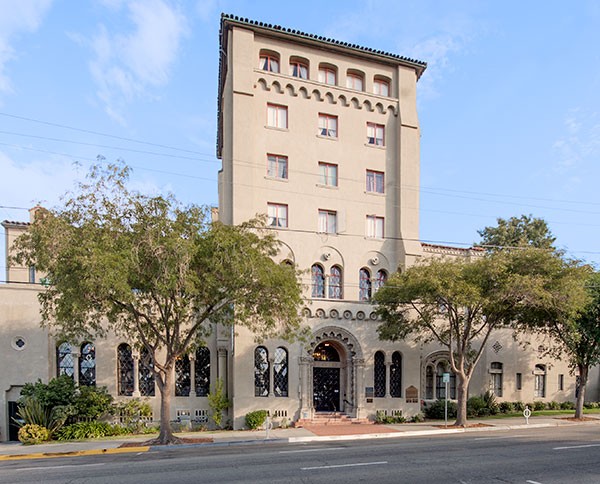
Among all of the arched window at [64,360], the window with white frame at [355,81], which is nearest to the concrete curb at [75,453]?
the arched window at [64,360]

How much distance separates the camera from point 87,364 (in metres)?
23.3

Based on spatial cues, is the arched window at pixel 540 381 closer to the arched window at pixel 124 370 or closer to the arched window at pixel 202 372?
the arched window at pixel 202 372

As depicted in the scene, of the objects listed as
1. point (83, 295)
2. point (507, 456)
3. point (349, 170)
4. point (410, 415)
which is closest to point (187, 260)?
point (83, 295)

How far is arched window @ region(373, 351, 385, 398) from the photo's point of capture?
84.9ft

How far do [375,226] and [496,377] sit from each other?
12.7 m

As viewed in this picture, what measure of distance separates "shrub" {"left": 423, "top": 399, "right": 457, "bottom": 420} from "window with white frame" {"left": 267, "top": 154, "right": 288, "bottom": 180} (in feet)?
50.7

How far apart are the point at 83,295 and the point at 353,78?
67.2 feet

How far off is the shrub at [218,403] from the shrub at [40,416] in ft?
21.2

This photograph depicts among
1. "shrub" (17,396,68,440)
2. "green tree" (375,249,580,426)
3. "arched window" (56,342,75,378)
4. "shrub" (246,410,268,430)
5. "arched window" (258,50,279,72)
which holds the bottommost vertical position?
"shrub" (246,410,268,430)

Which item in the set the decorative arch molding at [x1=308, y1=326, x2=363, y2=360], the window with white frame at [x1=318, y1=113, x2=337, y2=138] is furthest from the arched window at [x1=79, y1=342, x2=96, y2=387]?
the window with white frame at [x1=318, y1=113, x2=337, y2=138]

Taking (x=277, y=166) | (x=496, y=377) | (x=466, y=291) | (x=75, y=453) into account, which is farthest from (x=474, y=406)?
(x=75, y=453)

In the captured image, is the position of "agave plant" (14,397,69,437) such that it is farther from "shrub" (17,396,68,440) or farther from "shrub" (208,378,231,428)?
"shrub" (208,378,231,428)

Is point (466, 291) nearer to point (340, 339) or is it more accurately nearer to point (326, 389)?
point (340, 339)

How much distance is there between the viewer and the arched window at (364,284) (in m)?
27.2
